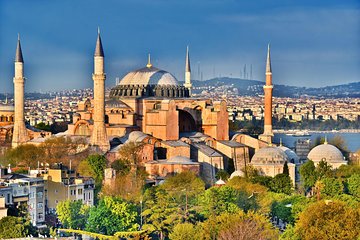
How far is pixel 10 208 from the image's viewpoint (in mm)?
26422

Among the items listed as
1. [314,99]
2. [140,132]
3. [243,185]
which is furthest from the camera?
[314,99]

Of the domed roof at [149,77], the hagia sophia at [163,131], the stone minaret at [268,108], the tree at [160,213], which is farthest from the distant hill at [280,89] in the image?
the tree at [160,213]

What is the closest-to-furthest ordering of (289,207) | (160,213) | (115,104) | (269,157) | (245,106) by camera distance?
(160,213), (289,207), (269,157), (115,104), (245,106)

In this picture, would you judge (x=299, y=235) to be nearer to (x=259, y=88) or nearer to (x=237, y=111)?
(x=237, y=111)

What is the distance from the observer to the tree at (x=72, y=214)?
2705 cm

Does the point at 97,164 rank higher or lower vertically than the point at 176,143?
lower

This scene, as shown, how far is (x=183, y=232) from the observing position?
82.5 feet

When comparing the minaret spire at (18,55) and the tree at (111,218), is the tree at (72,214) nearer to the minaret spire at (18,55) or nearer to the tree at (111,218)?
the tree at (111,218)

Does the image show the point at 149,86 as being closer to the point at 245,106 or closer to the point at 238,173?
the point at 238,173

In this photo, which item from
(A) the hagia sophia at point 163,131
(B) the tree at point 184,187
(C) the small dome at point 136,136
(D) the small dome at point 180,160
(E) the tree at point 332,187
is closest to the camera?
(B) the tree at point 184,187

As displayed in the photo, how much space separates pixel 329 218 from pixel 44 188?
7249mm

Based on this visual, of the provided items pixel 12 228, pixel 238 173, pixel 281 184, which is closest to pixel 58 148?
pixel 238 173

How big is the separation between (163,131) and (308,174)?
18.0 ft

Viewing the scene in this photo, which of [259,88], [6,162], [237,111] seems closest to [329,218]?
[6,162]
